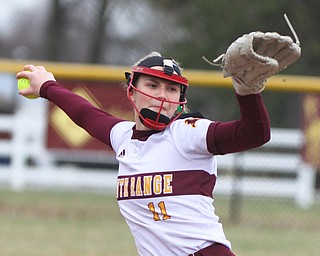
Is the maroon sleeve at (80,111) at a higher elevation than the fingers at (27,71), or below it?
below

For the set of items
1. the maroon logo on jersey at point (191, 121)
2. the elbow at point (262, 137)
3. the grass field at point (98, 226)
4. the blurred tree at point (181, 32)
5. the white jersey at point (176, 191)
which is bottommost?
the grass field at point (98, 226)

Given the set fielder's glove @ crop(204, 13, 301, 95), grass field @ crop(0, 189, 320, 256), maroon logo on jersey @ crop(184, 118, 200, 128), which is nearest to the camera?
fielder's glove @ crop(204, 13, 301, 95)

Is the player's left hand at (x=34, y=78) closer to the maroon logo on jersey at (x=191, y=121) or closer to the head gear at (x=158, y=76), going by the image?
the head gear at (x=158, y=76)

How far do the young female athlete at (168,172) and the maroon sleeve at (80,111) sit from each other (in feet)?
1.33

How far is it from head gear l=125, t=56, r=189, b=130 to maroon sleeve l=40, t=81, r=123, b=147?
1.41 ft

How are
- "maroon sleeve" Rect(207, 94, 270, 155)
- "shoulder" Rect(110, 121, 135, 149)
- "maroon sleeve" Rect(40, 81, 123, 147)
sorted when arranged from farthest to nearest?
1. "maroon sleeve" Rect(40, 81, 123, 147)
2. "shoulder" Rect(110, 121, 135, 149)
3. "maroon sleeve" Rect(207, 94, 270, 155)

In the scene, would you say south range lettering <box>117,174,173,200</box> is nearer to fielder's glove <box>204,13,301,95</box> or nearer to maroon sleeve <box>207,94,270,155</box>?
maroon sleeve <box>207,94,270,155</box>

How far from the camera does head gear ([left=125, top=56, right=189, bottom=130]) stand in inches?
139

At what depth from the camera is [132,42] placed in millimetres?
23906

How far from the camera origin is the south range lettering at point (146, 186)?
11.5 feet

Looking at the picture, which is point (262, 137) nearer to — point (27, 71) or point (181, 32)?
point (27, 71)

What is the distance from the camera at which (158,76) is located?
3.58 meters

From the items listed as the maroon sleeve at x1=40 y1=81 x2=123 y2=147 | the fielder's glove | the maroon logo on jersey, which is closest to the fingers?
the maroon sleeve at x1=40 y1=81 x2=123 y2=147

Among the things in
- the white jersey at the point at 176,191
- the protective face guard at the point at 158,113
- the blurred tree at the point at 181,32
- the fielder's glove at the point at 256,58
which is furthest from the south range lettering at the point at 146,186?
the blurred tree at the point at 181,32
